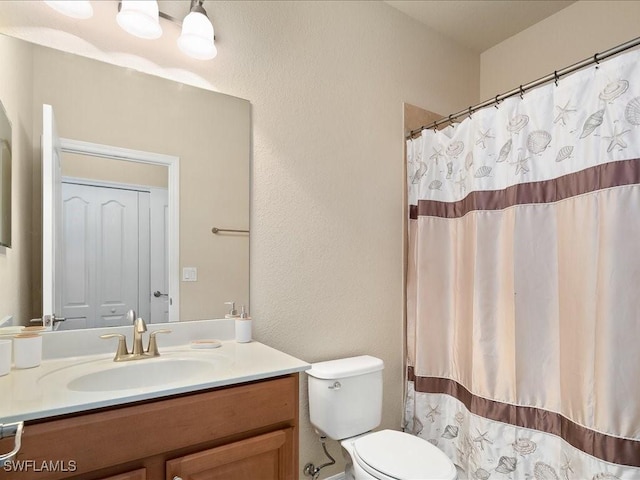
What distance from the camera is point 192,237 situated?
1577 mm

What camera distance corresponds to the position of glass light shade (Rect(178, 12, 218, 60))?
142 centimetres

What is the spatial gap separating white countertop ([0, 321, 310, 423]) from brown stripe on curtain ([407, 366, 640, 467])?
3.23ft

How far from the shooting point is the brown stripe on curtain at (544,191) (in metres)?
1.26

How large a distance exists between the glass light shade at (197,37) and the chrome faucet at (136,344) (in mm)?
1057

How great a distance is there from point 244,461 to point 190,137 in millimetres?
1247

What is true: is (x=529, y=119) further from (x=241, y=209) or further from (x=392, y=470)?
(x=392, y=470)

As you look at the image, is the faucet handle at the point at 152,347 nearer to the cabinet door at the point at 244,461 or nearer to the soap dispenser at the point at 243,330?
the soap dispenser at the point at 243,330

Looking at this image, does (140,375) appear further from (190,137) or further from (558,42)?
(558,42)

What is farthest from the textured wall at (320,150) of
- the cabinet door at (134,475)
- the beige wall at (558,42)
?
the cabinet door at (134,475)

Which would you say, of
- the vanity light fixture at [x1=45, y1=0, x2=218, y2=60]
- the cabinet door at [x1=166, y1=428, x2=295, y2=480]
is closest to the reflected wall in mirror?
the vanity light fixture at [x1=45, y1=0, x2=218, y2=60]

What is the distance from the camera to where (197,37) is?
144 centimetres

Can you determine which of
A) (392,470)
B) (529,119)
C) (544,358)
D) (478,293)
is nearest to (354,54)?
(529,119)

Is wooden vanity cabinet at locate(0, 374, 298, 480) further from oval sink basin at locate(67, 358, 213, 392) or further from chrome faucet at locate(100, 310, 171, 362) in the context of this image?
chrome faucet at locate(100, 310, 171, 362)

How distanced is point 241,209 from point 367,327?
0.95 meters
